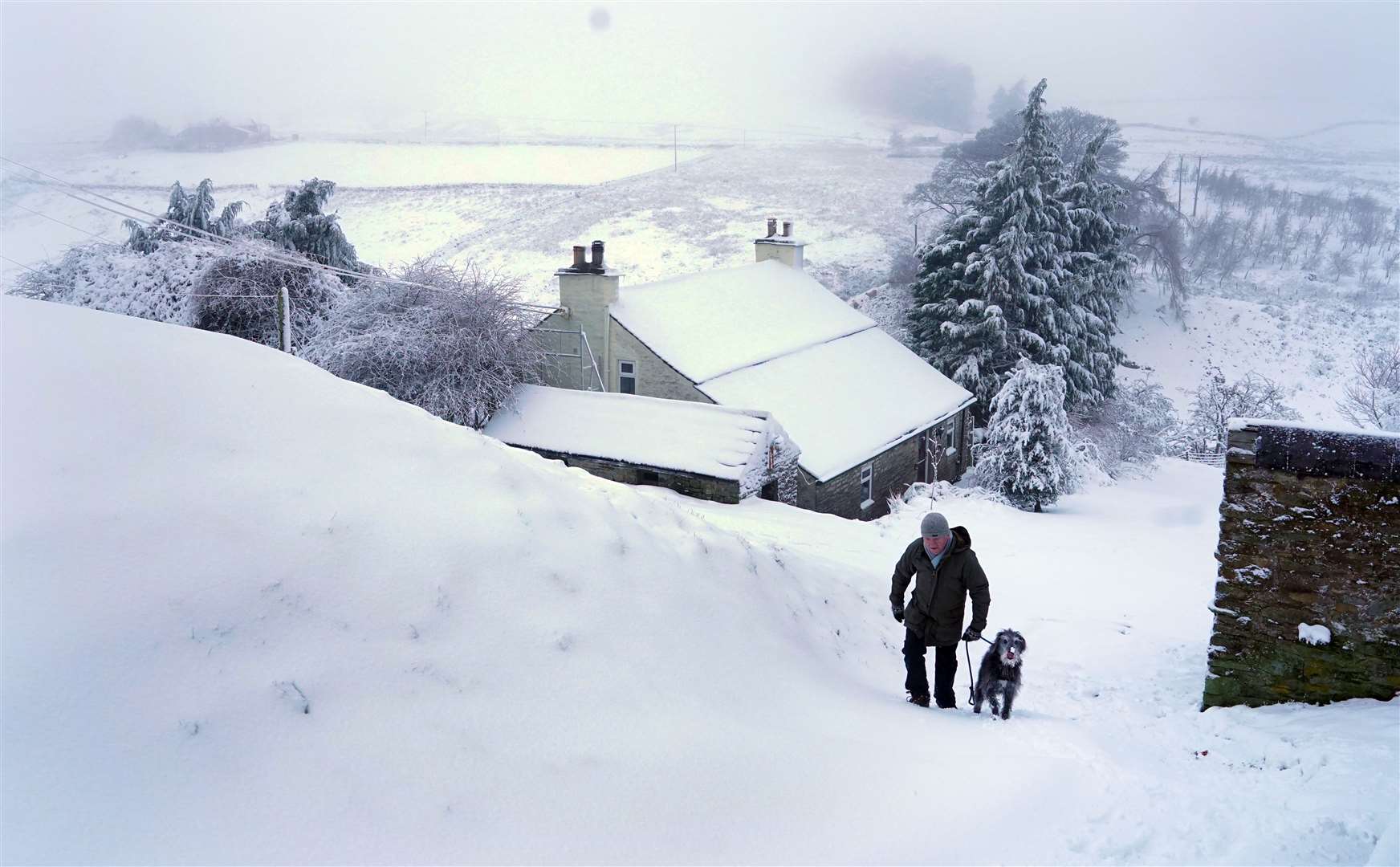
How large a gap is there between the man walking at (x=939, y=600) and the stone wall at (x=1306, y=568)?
2.16 m

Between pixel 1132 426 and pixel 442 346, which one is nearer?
pixel 442 346

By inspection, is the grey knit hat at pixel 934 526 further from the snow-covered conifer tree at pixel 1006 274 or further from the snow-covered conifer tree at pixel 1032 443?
the snow-covered conifer tree at pixel 1006 274

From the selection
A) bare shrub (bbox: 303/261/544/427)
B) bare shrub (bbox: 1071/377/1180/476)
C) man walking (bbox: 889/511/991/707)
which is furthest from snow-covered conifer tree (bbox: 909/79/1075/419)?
man walking (bbox: 889/511/991/707)

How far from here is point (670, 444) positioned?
1909cm

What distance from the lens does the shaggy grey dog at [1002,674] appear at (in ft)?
23.6

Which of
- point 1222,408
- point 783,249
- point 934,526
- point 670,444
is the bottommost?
point 1222,408

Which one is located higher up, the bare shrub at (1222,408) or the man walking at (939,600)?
the man walking at (939,600)

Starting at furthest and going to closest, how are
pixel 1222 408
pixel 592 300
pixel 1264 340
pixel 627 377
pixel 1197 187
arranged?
pixel 1197 187 → pixel 1264 340 → pixel 1222 408 → pixel 592 300 → pixel 627 377

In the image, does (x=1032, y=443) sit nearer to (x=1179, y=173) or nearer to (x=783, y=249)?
(x=783, y=249)

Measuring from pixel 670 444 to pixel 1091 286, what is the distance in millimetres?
25045

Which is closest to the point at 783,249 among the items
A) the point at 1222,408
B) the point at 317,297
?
the point at 317,297

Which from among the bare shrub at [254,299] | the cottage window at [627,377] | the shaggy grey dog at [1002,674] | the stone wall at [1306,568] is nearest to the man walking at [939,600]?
the shaggy grey dog at [1002,674]

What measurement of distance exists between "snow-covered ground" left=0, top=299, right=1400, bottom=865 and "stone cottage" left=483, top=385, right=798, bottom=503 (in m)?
10.8

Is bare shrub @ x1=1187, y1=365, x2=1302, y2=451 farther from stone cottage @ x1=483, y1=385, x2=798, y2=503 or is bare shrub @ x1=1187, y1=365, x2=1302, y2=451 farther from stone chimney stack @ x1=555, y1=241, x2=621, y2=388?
stone chimney stack @ x1=555, y1=241, x2=621, y2=388
